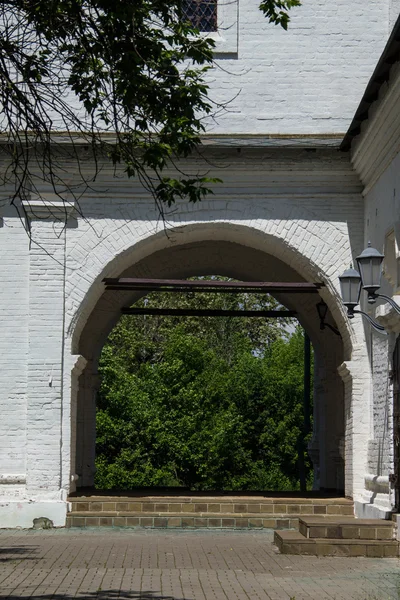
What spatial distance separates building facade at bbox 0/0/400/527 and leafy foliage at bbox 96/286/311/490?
14610mm

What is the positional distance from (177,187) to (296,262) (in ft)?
28.5

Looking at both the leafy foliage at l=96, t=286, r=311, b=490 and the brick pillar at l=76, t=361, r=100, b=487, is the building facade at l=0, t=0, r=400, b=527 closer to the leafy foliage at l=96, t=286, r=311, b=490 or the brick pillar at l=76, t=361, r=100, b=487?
the brick pillar at l=76, t=361, r=100, b=487

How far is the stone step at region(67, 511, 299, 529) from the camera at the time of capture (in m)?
15.6

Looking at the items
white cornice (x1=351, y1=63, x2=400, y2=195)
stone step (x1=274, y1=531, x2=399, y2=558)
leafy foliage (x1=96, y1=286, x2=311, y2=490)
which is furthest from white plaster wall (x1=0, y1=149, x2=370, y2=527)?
leafy foliage (x1=96, y1=286, x2=311, y2=490)

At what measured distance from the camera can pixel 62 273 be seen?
1612 centimetres

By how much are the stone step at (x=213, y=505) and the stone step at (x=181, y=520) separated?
12cm

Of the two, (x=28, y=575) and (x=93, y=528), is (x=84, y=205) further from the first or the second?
(x=28, y=575)

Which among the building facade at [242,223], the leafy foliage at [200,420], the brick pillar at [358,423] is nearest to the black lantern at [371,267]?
the building facade at [242,223]

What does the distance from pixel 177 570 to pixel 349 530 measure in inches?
98.9

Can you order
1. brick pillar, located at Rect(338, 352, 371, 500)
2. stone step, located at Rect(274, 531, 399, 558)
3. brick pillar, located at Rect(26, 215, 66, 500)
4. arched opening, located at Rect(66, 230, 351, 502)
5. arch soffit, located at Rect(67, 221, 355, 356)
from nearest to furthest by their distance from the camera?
stone step, located at Rect(274, 531, 399, 558)
brick pillar, located at Rect(26, 215, 66, 500)
brick pillar, located at Rect(338, 352, 371, 500)
arch soffit, located at Rect(67, 221, 355, 356)
arched opening, located at Rect(66, 230, 351, 502)

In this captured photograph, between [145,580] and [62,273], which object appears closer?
[145,580]

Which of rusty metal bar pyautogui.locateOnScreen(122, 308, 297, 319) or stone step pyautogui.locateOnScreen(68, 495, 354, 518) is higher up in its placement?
rusty metal bar pyautogui.locateOnScreen(122, 308, 297, 319)

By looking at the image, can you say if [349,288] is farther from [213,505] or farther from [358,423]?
[213,505]

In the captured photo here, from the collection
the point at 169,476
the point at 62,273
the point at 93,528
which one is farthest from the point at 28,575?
the point at 169,476
